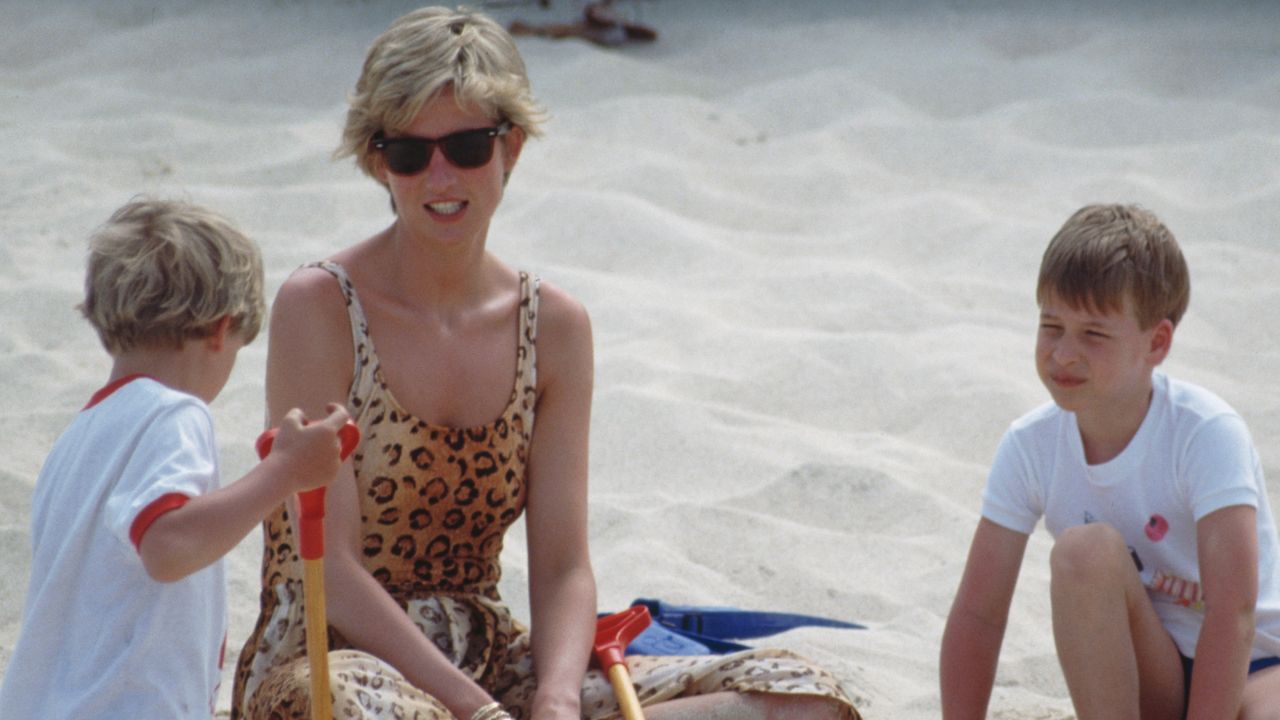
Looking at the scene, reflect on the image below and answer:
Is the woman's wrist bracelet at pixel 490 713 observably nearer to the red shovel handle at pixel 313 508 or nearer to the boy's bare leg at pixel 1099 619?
the red shovel handle at pixel 313 508

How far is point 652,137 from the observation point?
5758 millimetres

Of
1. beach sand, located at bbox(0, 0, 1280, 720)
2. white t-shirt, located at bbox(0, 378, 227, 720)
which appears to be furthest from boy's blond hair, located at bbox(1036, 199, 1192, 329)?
white t-shirt, located at bbox(0, 378, 227, 720)

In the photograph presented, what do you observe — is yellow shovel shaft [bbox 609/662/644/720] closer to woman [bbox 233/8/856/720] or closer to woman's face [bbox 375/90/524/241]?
woman [bbox 233/8/856/720]

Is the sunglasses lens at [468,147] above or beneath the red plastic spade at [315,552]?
above

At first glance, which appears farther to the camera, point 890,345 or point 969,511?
point 890,345

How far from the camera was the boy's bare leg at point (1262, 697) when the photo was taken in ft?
7.61

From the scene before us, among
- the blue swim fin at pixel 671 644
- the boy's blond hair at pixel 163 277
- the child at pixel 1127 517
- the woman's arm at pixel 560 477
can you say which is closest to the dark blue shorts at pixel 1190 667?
the child at pixel 1127 517

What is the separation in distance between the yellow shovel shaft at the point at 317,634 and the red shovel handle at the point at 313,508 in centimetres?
2

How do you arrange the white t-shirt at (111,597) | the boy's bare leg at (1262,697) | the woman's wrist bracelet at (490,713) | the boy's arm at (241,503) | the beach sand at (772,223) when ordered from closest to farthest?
1. the boy's arm at (241,503)
2. the white t-shirt at (111,597)
3. the woman's wrist bracelet at (490,713)
4. the boy's bare leg at (1262,697)
5. the beach sand at (772,223)

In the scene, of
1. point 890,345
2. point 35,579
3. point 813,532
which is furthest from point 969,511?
point 35,579

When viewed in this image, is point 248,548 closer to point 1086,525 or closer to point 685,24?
point 1086,525

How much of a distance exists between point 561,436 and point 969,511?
56.3 inches

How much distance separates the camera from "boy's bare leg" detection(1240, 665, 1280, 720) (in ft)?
7.61

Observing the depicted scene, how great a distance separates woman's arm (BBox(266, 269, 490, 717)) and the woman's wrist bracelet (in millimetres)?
12
